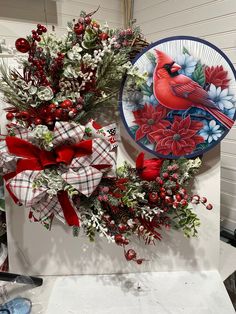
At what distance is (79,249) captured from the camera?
0.82 m

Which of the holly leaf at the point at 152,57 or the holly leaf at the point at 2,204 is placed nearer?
the holly leaf at the point at 152,57

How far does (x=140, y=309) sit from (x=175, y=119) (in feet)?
1.78

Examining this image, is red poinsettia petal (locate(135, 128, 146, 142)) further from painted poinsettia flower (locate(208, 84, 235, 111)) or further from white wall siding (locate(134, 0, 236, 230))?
white wall siding (locate(134, 0, 236, 230))

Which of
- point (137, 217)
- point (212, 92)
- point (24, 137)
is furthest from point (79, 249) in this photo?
point (212, 92)

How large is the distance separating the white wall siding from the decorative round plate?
70 centimetres

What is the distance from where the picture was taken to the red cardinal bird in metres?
0.68

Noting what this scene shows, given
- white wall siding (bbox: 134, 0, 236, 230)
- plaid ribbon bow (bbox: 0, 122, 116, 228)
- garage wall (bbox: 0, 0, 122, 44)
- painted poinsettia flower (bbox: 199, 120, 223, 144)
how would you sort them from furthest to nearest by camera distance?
garage wall (bbox: 0, 0, 122, 44) → white wall siding (bbox: 134, 0, 236, 230) → painted poinsettia flower (bbox: 199, 120, 223, 144) → plaid ribbon bow (bbox: 0, 122, 116, 228)

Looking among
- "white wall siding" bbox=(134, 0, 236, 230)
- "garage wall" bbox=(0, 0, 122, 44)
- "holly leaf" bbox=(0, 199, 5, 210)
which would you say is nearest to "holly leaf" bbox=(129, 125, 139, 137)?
"holly leaf" bbox=(0, 199, 5, 210)

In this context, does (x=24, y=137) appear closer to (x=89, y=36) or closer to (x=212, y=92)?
(x=89, y=36)

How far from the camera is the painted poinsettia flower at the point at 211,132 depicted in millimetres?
717

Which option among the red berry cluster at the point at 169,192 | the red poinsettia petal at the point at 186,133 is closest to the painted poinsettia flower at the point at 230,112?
the red poinsettia petal at the point at 186,133

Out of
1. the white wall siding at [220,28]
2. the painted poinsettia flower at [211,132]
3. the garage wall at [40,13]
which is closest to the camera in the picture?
the painted poinsettia flower at [211,132]

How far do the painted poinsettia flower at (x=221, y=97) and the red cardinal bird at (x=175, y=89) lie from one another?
0.04ft

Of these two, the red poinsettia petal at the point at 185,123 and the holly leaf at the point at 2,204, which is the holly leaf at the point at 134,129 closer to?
the red poinsettia petal at the point at 185,123
